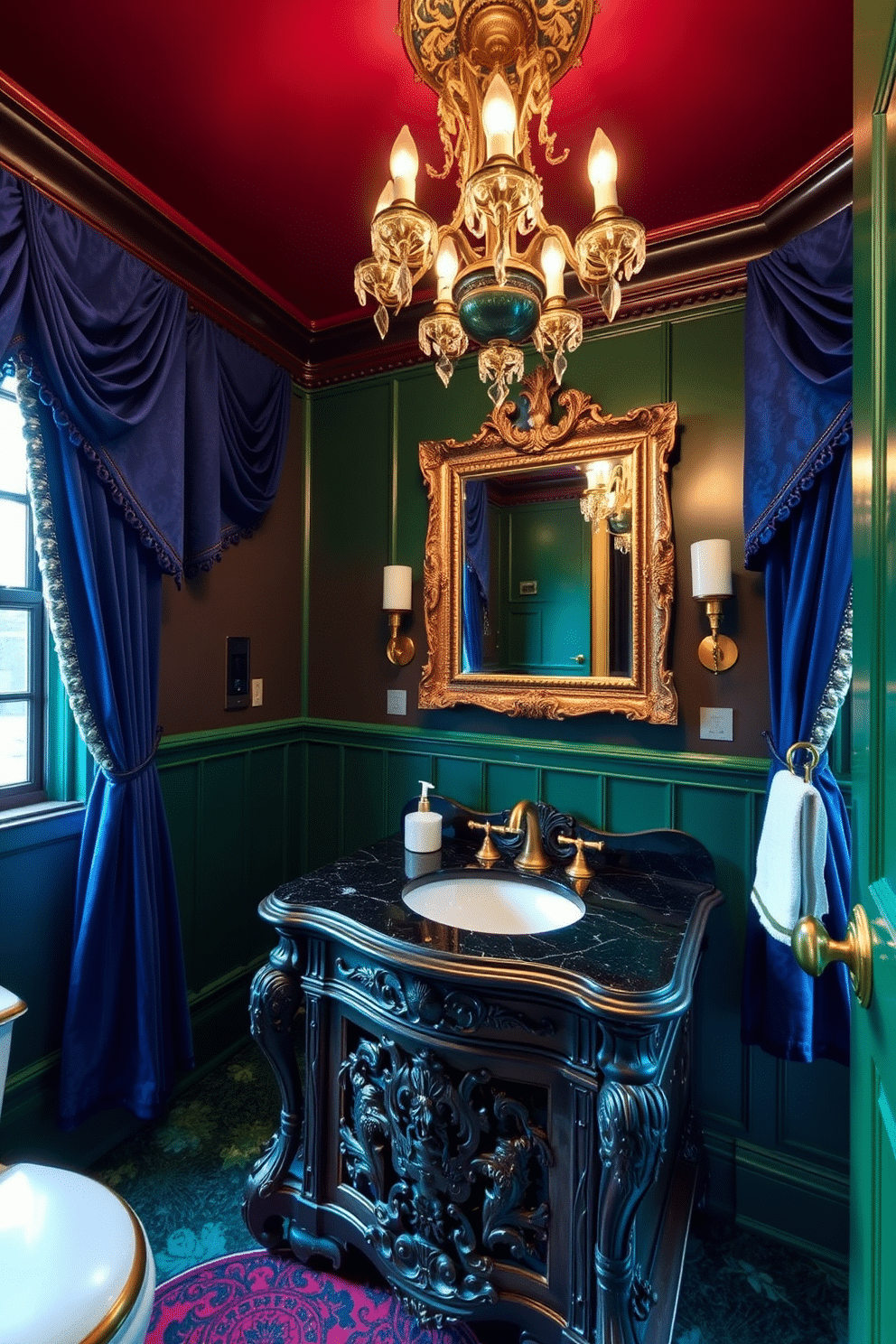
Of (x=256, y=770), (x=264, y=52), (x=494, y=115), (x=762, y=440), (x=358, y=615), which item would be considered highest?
(x=264, y=52)

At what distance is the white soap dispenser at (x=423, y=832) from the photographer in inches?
71.8

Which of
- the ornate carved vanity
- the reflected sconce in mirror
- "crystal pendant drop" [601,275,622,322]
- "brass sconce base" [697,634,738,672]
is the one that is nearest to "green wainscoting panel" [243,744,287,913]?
the ornate carved vanity

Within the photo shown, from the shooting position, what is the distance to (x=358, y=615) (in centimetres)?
245

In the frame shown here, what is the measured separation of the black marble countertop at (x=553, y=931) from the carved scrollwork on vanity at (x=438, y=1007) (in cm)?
7

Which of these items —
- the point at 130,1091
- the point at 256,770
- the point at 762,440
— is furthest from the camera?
the point at 256,770

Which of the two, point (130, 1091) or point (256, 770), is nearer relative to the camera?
point (130, 1091)

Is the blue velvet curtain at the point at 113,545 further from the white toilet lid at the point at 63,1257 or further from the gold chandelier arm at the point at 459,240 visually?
the gold chandelier arm at the point at 459,240

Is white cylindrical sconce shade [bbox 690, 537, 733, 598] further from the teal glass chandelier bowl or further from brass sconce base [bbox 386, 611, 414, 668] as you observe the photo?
brass sconce base [bbox 386, 611, 414, 668]


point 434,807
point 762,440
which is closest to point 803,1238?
point 434,807

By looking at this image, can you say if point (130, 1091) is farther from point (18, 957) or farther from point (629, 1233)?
point (629, 1233)

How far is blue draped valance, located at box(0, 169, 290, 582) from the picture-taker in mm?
1500

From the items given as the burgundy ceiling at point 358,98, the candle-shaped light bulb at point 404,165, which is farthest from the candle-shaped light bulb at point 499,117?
the burgundy ceiling at point 358,98

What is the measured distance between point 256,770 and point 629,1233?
5.69 ft

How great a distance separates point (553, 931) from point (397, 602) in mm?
Result: 1227
